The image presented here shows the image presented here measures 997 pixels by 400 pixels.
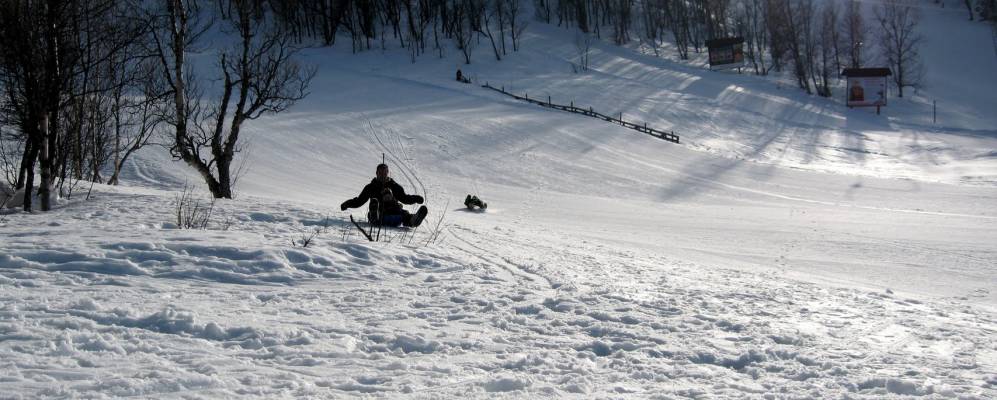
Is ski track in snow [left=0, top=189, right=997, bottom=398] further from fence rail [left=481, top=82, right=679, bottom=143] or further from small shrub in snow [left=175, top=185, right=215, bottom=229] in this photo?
fence rail [left=481, top=82, right=679, bottom=143]

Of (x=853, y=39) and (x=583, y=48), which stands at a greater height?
(x=583, y=48)

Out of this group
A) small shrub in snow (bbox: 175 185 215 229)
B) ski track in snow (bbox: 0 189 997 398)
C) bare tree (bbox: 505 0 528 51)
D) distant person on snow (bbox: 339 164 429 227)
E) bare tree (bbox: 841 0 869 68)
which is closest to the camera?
ski track in snow (bbox: 0 189 997 398)

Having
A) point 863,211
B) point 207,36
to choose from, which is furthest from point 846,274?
point 207,36

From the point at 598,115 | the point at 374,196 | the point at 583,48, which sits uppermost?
the point at 583,48

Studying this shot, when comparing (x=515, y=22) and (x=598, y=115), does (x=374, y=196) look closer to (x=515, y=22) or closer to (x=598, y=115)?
(x=598, y=115)

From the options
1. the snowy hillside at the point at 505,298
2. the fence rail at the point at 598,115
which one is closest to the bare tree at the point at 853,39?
the fence rail at the point at 598,115

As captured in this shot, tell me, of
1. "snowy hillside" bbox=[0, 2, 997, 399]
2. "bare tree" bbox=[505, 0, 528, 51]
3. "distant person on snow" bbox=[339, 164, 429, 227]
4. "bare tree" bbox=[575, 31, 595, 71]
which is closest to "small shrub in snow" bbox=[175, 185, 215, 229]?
"snowy hillside" bbox=[0, 2, 997, 399]

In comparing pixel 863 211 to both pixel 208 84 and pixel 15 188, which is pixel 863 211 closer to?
pixel 15 188

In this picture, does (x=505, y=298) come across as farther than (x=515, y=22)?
No

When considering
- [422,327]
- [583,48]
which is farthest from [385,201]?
[583,48]

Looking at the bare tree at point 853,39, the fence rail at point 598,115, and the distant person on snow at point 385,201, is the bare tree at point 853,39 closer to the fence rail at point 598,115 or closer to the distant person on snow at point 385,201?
the fence rail at point 598,115

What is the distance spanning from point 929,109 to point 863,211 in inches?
1501

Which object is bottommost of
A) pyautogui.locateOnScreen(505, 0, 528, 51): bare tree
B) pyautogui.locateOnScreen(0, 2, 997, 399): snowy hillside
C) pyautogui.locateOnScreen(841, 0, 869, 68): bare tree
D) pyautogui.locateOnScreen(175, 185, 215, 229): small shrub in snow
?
pyautogui.locateOnScreen(0, 2, 997, 399): snowy hillside

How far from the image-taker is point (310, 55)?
59.3 metres
